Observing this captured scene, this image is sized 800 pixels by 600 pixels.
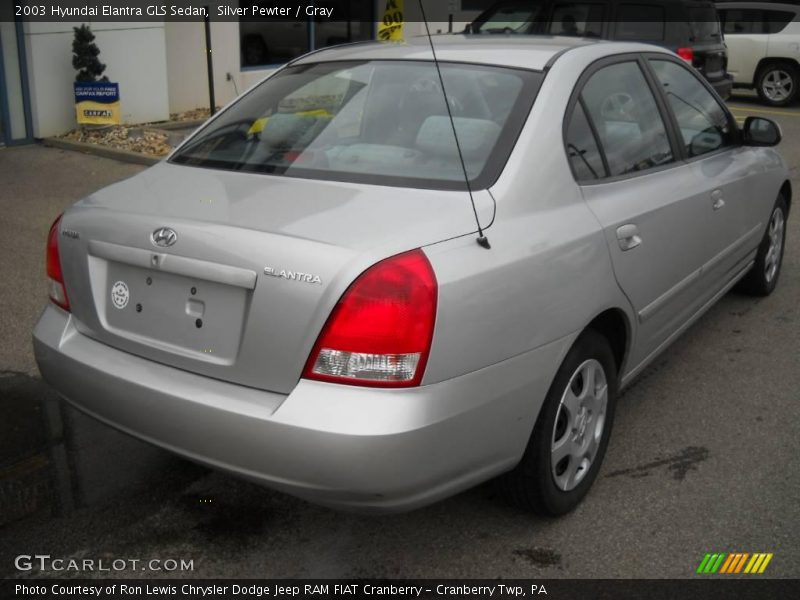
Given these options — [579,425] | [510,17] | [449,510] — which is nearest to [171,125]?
[510,17]

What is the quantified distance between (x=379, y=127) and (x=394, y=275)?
1055mm

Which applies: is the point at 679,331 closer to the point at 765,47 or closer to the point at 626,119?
the point at 626,119

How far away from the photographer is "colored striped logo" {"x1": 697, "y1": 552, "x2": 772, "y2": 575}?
3.09 metres

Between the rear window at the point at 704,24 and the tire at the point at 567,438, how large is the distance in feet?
33.0

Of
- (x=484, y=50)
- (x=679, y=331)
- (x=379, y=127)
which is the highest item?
(x=484, y=50)

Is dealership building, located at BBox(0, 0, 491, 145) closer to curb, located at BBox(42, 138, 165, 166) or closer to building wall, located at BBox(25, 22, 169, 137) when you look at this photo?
building wall, located at BBox(25, 22, 169, 137)

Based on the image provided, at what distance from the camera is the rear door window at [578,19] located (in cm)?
1120

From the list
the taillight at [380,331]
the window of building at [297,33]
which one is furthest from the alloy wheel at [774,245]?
the window of building at [297,33]

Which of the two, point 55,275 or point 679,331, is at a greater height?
point 55,275

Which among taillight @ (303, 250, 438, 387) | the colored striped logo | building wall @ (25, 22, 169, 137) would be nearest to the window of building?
building wall @ (25, 22, 169, 137)

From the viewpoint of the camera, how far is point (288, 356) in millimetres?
2645

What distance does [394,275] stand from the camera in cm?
261

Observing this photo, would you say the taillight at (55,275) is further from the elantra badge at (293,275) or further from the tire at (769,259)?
the tire at (769,259)

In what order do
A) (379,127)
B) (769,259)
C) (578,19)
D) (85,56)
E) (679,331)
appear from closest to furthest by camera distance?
(379,127), (679,331), (769,259), (85,56), (578,19)
